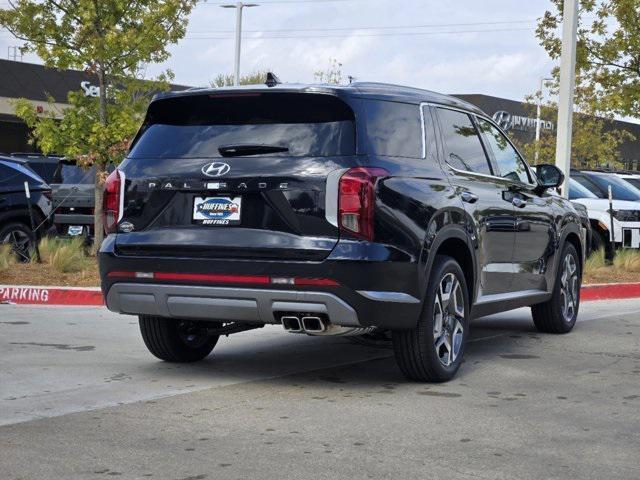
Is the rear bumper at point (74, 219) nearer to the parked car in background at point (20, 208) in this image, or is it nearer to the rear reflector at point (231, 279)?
the parked car in background at point (20, 208)

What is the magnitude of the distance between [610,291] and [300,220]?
877 cm

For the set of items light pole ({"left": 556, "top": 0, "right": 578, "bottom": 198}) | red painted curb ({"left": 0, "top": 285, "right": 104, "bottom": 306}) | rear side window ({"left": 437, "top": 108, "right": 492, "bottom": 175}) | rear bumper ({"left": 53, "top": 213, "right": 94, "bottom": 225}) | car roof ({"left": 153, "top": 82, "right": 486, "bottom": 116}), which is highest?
light pole ({"left": 556, "top": 0, "right": 578, "bottom": 198})

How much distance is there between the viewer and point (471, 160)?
8.54 metres

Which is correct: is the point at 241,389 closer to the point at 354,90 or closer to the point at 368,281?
the point at 368,281

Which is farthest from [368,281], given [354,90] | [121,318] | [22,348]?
[121,318]

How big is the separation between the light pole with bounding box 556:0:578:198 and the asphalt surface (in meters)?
7.05

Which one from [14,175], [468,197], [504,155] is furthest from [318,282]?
[14,175]

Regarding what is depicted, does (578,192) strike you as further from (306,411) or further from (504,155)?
(306,411)

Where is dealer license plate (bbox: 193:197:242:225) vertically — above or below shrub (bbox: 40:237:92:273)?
above

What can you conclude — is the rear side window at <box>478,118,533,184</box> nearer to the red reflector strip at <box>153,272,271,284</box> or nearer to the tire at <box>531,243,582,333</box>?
the tire at <box>531,243,582,333</box>

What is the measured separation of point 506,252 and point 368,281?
90.7 inches

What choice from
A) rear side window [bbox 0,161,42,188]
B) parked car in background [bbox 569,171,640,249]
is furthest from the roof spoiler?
parked car in background [bbox 569,171,640,249]

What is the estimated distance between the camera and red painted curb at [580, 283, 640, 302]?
1449 centimetres

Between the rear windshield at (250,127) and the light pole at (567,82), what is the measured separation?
9.86 metres
